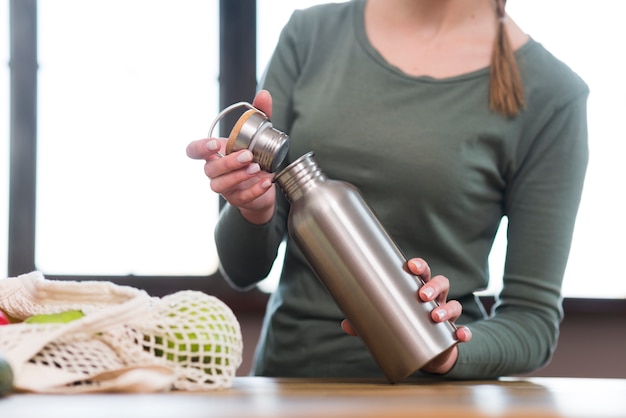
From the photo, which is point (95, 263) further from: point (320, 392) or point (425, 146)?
point (320, 392)

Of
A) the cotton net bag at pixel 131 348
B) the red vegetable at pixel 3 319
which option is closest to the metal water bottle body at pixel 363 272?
the cotton net bag at pixel 131 348

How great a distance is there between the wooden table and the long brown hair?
0.45 metres

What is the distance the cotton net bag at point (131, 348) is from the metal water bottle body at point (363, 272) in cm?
11

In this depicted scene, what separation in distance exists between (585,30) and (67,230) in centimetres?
185

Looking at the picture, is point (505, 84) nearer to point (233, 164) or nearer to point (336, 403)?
point (233, 164)

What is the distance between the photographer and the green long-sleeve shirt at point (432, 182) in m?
1.05

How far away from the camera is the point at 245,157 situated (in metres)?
0.75

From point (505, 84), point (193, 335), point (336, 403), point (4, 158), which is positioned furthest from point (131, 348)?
point (4, 158)


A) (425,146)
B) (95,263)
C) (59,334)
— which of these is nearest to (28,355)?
(59,334)

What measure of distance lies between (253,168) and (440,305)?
21 centimetres

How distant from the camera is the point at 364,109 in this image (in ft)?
3.67

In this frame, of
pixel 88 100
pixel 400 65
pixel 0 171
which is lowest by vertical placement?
pixel 0 171

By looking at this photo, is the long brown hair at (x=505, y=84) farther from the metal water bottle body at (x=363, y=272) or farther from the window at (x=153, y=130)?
the window at (x=153, y=130)

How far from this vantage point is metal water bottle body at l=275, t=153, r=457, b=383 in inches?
28.5
